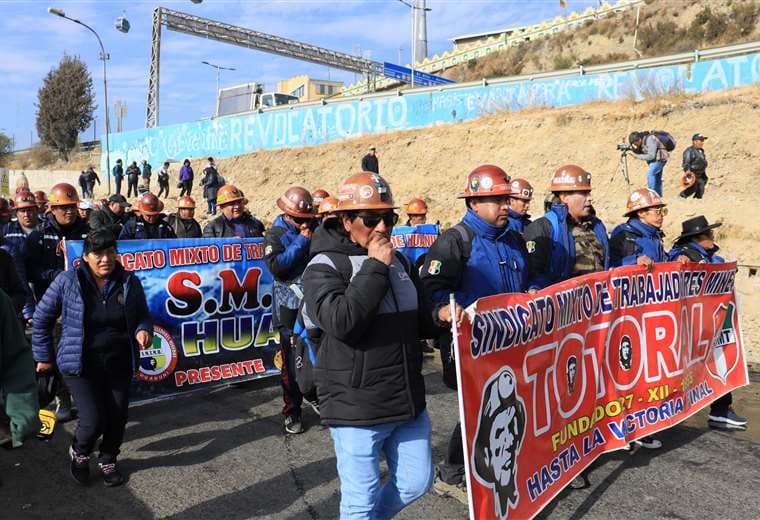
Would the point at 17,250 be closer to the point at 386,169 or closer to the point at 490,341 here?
the point at 490,341

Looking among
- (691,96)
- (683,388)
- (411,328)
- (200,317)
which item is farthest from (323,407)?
(691,96)

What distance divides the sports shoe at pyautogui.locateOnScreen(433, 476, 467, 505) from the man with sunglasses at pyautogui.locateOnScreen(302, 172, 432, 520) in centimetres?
135

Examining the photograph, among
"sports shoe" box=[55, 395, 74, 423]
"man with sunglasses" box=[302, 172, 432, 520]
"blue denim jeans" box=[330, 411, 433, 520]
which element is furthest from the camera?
"sports shoe" box=[55, 395, 74, 423]

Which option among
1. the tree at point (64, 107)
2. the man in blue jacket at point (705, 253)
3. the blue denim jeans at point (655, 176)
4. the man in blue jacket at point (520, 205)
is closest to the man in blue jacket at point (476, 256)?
the man in blue jacket at point (705, 253)

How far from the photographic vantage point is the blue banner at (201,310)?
21.1 ft

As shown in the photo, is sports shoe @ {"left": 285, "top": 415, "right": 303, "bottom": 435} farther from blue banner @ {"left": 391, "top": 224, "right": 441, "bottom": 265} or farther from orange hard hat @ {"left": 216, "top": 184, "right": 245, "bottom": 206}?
blue banner @ {"left": 391, "top": 224, "right": 441, "bottom": 265}

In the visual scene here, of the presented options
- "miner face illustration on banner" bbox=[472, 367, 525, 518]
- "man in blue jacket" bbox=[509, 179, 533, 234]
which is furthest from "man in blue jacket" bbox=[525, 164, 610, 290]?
"man in blue jacket" bbox=[509, 179, 533, 234]

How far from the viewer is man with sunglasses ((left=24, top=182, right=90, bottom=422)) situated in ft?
20.6

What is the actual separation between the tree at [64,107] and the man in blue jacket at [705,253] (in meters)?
70.7

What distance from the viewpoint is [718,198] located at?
14414mm

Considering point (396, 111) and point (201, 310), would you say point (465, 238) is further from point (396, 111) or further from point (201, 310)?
point (396, 111)

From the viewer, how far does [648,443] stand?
5.20 m

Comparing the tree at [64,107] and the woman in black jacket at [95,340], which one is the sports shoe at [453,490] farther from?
the tree at [64,107]

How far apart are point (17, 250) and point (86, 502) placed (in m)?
3.11
